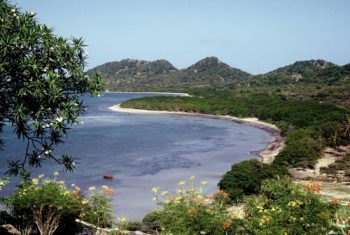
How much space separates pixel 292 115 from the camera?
391 feet

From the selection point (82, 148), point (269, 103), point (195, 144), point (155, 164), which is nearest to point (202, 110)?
point (269, 103)

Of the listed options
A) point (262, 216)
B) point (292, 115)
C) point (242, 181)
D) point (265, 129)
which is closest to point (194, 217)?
point (262, 216)

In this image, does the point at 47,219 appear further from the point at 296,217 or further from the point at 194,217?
the point at 296,217

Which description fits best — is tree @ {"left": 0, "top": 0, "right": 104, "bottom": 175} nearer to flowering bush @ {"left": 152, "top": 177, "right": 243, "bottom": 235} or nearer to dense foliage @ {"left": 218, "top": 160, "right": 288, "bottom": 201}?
flowering bush @ {"left": 152, "top": 177, "right": 243, "bottom": 235}

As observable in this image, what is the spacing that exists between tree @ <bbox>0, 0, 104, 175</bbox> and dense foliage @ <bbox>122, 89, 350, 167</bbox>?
5407 centimetres

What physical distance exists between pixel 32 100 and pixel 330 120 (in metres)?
86.6

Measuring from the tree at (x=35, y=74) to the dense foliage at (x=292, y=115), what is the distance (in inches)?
2129

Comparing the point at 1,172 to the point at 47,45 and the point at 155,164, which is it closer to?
the point at 155,164

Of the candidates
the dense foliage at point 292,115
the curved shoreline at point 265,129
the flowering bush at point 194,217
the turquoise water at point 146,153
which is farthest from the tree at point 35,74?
the curved shoreline at point 265,129

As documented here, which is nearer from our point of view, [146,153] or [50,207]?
[50,207]

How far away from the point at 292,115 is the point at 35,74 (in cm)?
11217

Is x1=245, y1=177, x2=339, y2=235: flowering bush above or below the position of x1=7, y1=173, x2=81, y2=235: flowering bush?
above

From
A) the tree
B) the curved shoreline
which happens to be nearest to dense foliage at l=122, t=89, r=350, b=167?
the curved shoreline

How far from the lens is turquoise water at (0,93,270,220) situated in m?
56.0
